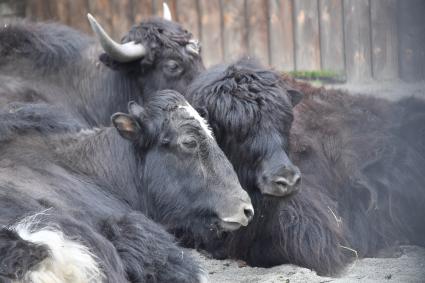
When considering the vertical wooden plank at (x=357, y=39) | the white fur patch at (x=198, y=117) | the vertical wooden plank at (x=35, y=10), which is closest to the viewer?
the white fur patch at (x=198, y=117)

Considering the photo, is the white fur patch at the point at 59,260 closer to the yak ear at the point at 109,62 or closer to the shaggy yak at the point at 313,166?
the shaggy yak at the point at 313,166

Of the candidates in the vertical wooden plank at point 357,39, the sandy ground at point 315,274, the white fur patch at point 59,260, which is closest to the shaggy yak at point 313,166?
the sandy ground at point 315,274

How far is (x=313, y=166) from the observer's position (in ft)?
24.1

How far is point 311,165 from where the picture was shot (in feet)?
24.1

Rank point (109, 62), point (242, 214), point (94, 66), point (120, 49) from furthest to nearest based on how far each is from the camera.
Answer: point (94, 66), point (109, 62), point (120, 49), point (242, 214)

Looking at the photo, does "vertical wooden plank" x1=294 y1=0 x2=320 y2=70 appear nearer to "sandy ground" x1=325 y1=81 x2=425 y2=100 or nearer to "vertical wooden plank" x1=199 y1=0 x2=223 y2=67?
"sandy ground" x1=325 y1=81 x2=425 y2=100

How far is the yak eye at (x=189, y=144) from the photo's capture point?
6.07 metres

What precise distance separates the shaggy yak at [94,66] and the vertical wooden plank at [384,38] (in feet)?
10.0

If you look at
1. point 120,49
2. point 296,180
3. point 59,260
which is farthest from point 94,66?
point 59,260

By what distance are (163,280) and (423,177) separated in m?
2.96

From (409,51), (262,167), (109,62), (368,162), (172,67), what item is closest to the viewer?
(262,167)

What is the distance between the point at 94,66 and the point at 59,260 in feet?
13.4

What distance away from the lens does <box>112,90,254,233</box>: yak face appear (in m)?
6.00

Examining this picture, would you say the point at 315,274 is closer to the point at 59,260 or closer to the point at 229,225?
the point at 229,225
